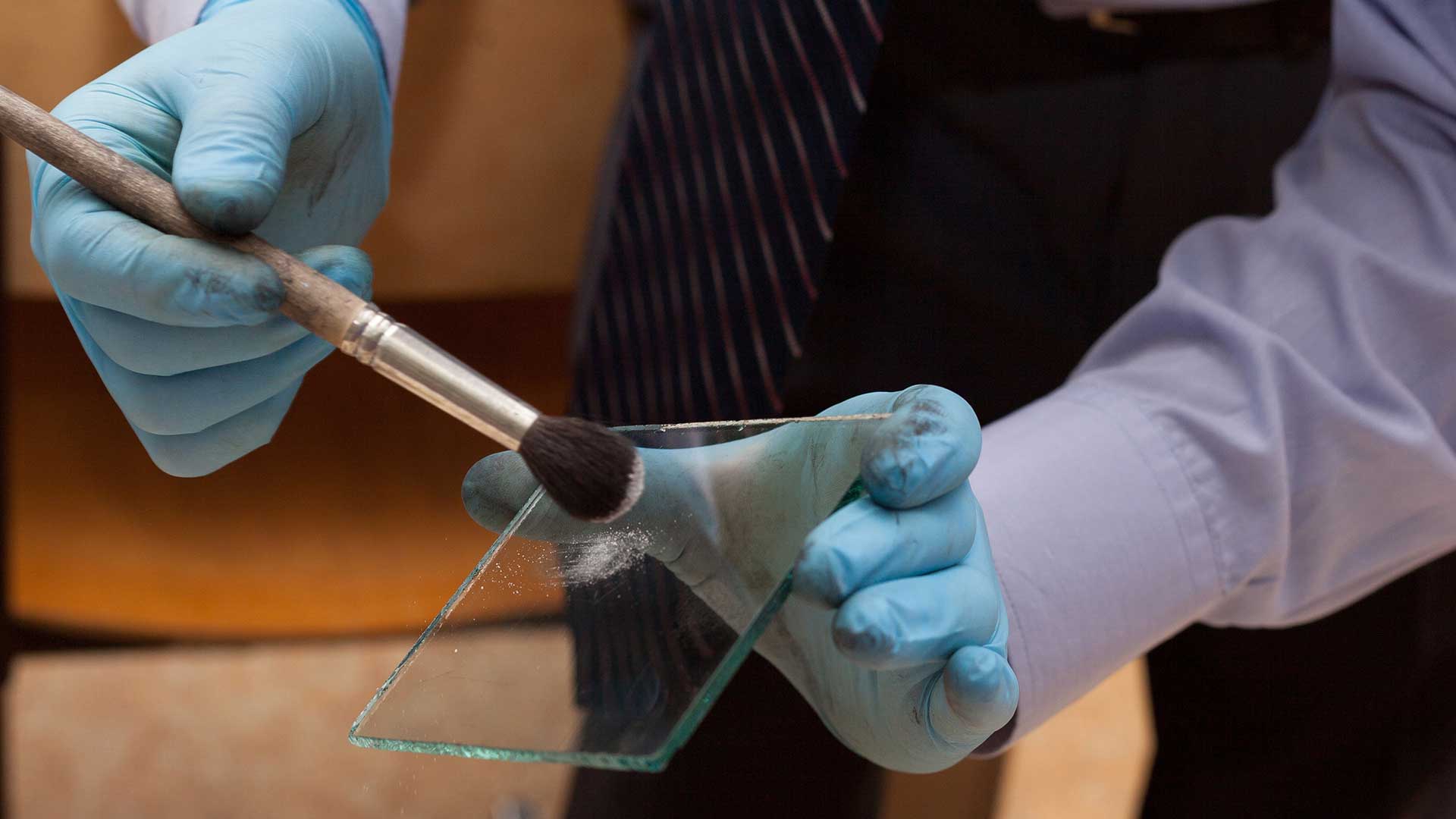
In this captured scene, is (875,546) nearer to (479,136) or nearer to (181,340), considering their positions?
(181,340)

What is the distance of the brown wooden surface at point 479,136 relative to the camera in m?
0.73

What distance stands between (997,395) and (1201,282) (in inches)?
5.7

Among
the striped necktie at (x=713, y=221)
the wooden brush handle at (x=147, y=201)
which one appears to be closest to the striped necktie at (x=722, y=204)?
the striped necktie at (x=713, y=221)

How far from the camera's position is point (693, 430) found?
468mm

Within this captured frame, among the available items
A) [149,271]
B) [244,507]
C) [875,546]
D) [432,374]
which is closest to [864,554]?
[875,546]

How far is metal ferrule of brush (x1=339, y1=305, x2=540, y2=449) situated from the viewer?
40 centimetres

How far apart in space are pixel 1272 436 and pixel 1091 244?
194 mm

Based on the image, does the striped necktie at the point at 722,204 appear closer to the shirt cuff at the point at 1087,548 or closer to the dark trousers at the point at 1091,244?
the dark trousers at the point at 1091,244

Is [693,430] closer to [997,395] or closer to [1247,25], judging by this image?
[997,395]

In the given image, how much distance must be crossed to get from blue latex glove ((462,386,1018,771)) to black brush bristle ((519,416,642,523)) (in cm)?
3

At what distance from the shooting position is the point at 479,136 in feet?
2.71

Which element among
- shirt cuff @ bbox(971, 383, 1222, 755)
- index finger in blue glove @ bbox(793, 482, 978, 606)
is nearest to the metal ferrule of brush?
index finger in blue glove @ bbox(793, 482, 978, 606)

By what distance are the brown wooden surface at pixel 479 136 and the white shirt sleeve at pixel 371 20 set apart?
8 centimetres

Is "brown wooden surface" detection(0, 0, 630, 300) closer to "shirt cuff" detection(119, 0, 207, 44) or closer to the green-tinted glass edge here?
"shirt cuff" detection(119, 0, 207, 44)
